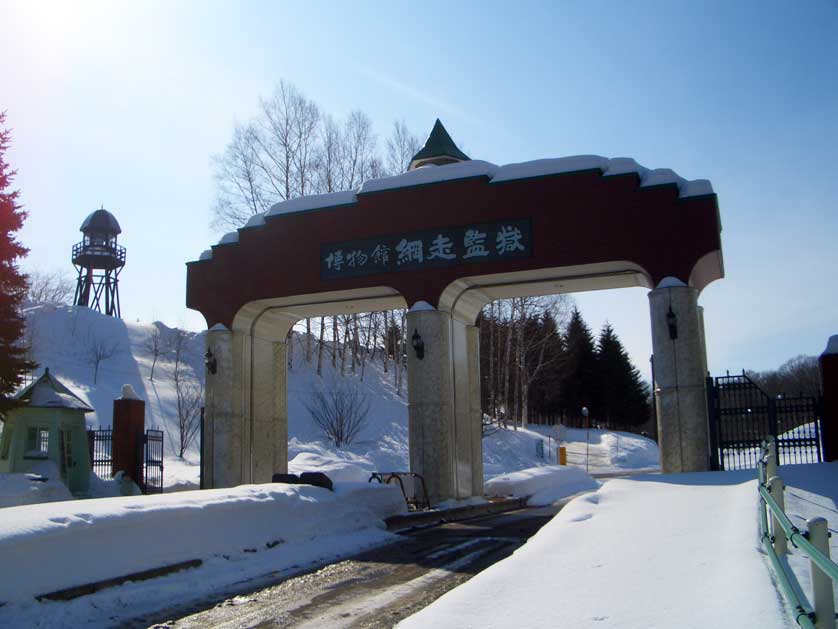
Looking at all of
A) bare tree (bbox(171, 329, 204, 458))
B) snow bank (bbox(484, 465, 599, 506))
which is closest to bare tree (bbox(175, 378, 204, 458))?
bare tree (bbox(171, 329, 204, 458))

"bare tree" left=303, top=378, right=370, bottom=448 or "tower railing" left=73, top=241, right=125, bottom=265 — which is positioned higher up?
"tower railing" left=73, top=241, right=125, bottom=265

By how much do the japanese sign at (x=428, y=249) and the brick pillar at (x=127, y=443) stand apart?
713 cm

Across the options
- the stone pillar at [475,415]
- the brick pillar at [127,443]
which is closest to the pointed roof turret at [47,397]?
the brick pillar at [127,443]

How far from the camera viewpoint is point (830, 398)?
15.8 meters

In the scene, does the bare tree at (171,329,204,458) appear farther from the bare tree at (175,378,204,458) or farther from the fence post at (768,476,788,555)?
the fence post at (768,476,788,555)

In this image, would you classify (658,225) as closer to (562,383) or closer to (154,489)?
(154,489)

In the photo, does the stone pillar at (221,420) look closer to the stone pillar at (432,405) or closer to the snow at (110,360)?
the stone pillar at (432,405)

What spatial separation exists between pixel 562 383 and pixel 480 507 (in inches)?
1933

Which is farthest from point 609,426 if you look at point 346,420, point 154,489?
point 154,489

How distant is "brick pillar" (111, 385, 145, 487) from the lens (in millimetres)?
22578

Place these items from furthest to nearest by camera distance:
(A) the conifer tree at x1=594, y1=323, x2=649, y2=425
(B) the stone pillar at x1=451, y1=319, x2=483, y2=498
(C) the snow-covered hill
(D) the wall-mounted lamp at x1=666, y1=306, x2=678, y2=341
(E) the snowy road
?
(A) the conifer tree at x1=594, y1=323, x2=649, y2=425, (C) the snow-covered hill, (B) the stone pillar at x1=451, y1=319, x2=483, y2=498, (D) the wall-mounted lamp at x1=666, y1=306, x2=678, y2=341, (E) the snowy road

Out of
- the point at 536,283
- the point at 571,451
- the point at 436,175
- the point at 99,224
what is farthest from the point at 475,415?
the point at 99,224

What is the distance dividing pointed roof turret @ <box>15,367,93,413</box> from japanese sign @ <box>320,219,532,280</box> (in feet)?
24.4

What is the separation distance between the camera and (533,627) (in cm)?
511
